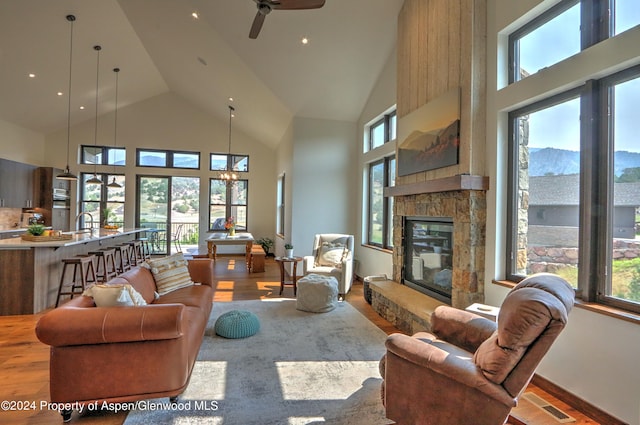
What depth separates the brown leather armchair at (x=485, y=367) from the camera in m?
1.56

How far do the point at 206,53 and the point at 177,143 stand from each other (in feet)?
14.1

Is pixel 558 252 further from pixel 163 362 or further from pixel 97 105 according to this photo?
pixel 97 105

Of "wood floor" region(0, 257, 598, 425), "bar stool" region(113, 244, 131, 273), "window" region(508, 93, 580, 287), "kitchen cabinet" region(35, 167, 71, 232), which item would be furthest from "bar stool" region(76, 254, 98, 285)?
"window" region(508, 93, 580, 287)

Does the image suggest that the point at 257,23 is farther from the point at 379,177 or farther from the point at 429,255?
the point at 379,177

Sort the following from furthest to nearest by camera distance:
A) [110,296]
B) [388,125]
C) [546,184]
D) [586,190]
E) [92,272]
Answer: [388,125]
[92,272]
[546,184]
[586,190]
[110,296]

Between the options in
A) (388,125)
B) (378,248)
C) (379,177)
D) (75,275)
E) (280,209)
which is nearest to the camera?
(75,275)

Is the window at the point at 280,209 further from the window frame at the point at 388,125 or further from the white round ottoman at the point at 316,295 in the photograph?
the white round ottoman at the point at 316,295

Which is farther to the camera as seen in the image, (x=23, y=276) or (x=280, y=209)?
(x=280, y=209)

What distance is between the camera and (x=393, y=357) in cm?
197

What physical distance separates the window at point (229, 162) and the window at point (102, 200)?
2609mm

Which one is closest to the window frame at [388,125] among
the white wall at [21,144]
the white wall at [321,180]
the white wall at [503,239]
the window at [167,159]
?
the white wall at [321,180]

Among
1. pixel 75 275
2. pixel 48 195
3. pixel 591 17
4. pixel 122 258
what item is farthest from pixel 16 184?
pixel 591 17

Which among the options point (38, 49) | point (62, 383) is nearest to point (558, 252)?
point (62, 383)

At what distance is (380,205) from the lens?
6.09m
